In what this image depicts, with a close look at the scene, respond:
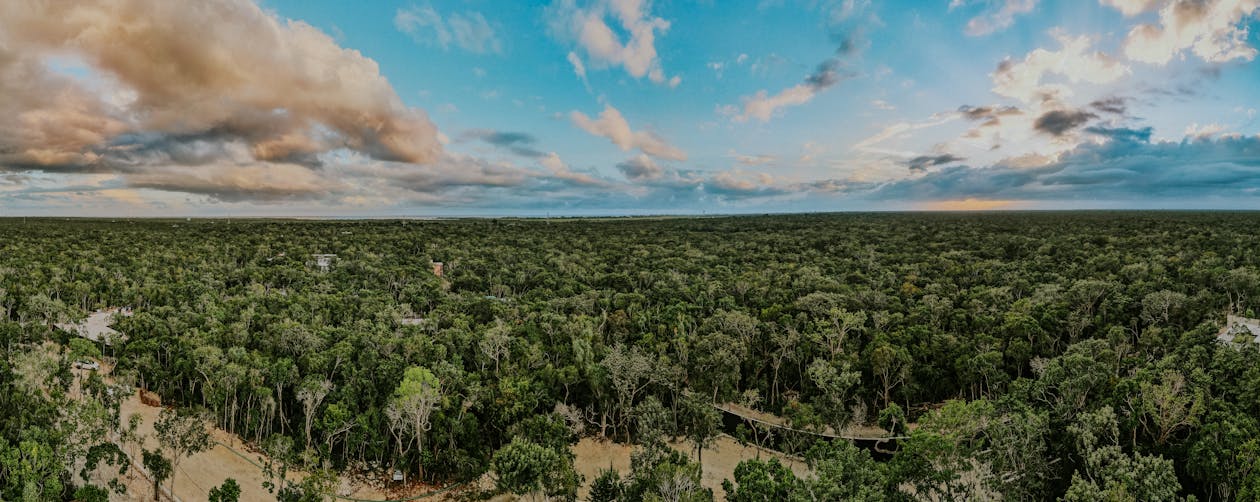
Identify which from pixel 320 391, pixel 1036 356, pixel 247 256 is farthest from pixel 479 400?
pixel 247 256

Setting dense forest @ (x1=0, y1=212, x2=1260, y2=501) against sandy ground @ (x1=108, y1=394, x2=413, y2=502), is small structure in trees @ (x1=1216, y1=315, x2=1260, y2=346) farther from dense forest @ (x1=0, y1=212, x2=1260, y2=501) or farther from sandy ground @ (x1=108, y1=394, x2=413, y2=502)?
sandy ground @ (x1=108, y1=394, x2=413, y2=502)

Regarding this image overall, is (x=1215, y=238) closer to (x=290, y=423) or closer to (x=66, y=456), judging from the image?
(x=290, y=423)

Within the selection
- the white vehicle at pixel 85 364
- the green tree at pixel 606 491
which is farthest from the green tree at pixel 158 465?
the white vehicle at pixel 85 364

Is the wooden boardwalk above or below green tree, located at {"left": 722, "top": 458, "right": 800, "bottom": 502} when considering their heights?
below

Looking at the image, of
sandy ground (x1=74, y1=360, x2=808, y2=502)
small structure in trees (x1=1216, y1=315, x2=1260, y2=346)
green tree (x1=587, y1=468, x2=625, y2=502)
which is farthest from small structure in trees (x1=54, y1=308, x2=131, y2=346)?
small structure in trees (x1=1216, y1=315, x2=1260, y2=346)

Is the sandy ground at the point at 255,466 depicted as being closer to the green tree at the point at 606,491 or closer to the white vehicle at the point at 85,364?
the green tree at the point at 606,491

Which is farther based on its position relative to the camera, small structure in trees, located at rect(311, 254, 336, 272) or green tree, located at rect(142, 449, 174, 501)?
small structure in trees, located at rect(311, 254, 336, 272)
